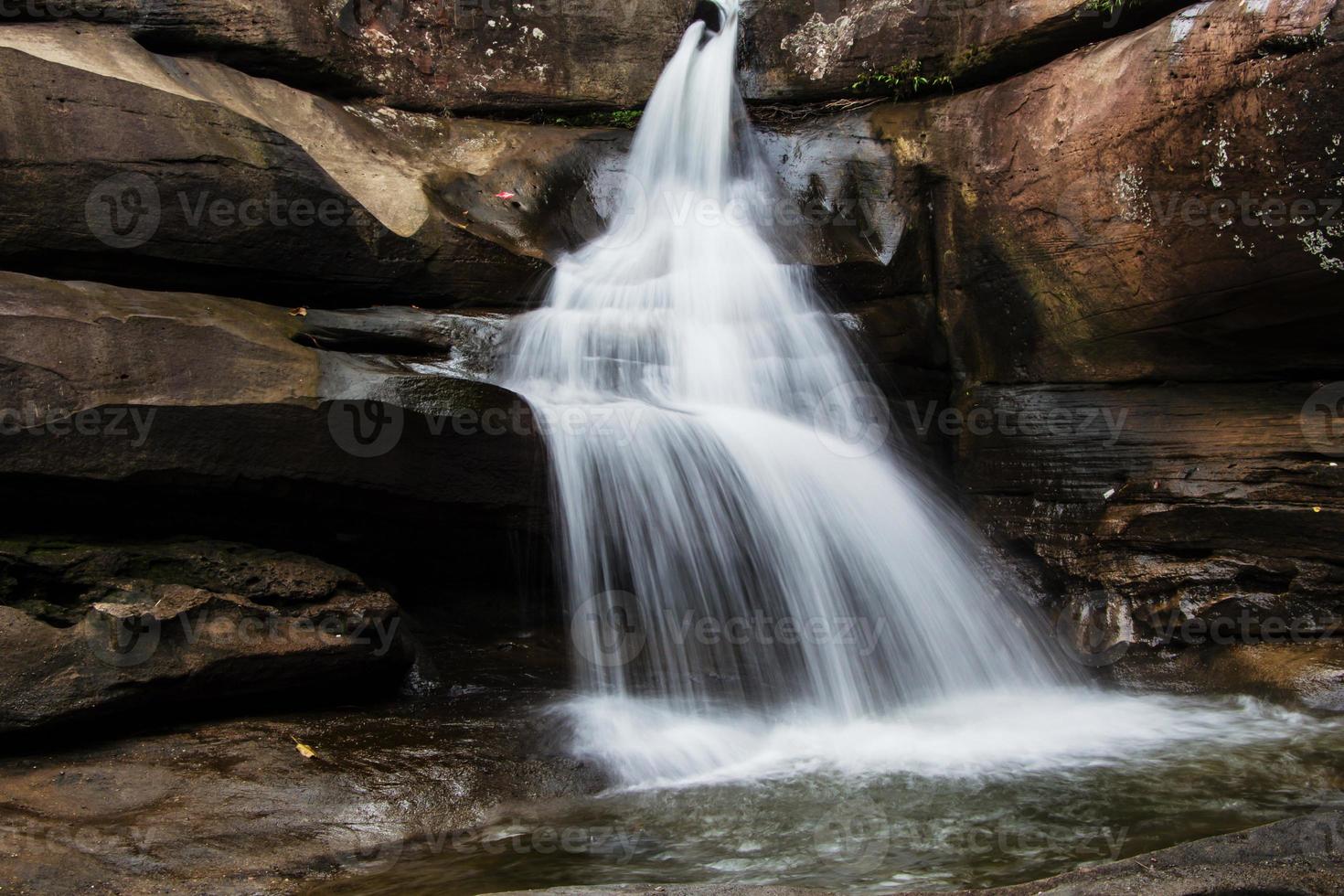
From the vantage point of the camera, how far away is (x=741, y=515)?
19.1 feet

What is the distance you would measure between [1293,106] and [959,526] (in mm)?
3051

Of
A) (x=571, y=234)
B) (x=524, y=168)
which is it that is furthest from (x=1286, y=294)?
(x=524, y=168)

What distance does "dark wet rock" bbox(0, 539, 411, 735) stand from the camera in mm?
4293

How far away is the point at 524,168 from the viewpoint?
8.02m
